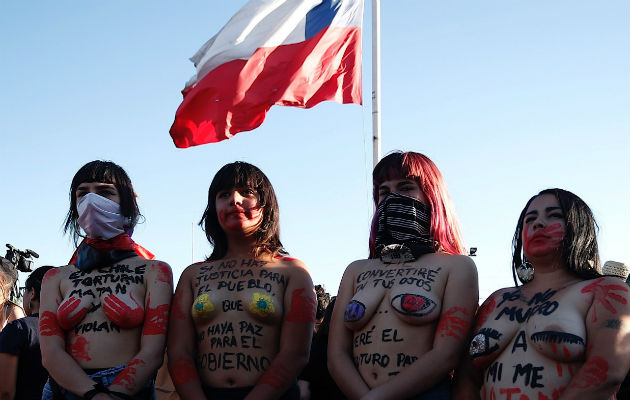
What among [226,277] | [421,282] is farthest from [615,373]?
[226,277]

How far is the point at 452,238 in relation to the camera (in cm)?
478

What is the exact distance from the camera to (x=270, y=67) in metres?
9.12

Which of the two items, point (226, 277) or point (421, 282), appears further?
point (226, 277)

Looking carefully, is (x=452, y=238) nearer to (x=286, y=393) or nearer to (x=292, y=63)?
(x=286, y=393)

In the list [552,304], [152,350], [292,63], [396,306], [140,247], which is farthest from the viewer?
[292,63]

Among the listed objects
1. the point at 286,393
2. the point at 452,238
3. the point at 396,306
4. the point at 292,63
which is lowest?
the point at 286,393

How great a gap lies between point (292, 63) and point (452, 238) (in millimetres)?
4784

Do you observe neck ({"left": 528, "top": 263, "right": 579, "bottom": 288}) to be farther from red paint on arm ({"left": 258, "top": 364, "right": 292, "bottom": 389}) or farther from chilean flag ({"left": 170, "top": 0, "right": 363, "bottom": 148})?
chilean flag ({"left": 170, "top": 0, "right": 363, "bottom": 148})

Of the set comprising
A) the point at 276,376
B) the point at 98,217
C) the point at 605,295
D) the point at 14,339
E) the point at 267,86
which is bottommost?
the point at 276,376

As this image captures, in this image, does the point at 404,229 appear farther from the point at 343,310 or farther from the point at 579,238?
the point at 579,238

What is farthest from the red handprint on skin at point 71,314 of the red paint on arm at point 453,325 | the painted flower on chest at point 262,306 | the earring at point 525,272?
the earring at point 525,272

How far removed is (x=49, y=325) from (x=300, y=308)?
1.53 meters

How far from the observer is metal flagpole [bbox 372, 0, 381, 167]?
28.8ft

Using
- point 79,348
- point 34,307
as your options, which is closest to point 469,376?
point 79,348
